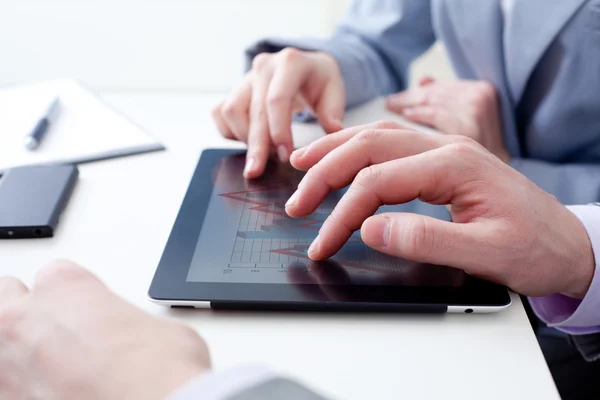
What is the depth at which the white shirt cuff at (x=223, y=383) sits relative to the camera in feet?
0.81

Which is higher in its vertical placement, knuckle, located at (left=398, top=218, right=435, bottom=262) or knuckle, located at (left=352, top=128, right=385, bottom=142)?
knuckle, located at (left=352, top=128, right=385, bottom=142)

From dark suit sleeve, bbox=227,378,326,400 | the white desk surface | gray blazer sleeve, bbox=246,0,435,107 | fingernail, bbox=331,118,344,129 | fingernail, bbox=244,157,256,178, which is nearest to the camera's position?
dark suit sleeve, bbox=227,378,326,400

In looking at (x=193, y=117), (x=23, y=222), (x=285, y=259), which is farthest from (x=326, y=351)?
(x=193, y=117)

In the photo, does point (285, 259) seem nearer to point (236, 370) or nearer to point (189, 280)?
point (189, 280)

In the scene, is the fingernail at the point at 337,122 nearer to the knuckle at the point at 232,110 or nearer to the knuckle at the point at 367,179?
the knuckle at the point at 232,110

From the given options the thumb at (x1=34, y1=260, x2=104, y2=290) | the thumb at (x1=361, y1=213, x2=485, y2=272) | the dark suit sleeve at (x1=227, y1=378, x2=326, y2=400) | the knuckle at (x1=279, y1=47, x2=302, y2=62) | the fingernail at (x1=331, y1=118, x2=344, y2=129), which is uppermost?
the dark suit sleeve at (x1=227, y1=378, x2=326, y2=400)

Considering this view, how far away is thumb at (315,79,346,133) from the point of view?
70 centimetres

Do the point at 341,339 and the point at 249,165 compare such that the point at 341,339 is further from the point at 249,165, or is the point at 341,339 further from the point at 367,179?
the point at 249,165

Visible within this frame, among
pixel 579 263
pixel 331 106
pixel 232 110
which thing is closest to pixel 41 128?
pixel 232 110

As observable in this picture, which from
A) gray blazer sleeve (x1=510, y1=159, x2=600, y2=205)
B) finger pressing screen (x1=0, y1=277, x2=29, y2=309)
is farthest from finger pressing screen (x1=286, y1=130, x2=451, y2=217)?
gray blazer sleeve (x1=510, y1=159, x2=600, y2=205)

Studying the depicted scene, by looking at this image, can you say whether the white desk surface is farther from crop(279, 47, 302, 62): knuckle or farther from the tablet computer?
crop(279, 47, 302, 62): knuckle

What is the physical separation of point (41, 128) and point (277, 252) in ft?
1.25

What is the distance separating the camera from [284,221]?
495 millimetres

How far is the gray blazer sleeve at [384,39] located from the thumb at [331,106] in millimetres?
104
